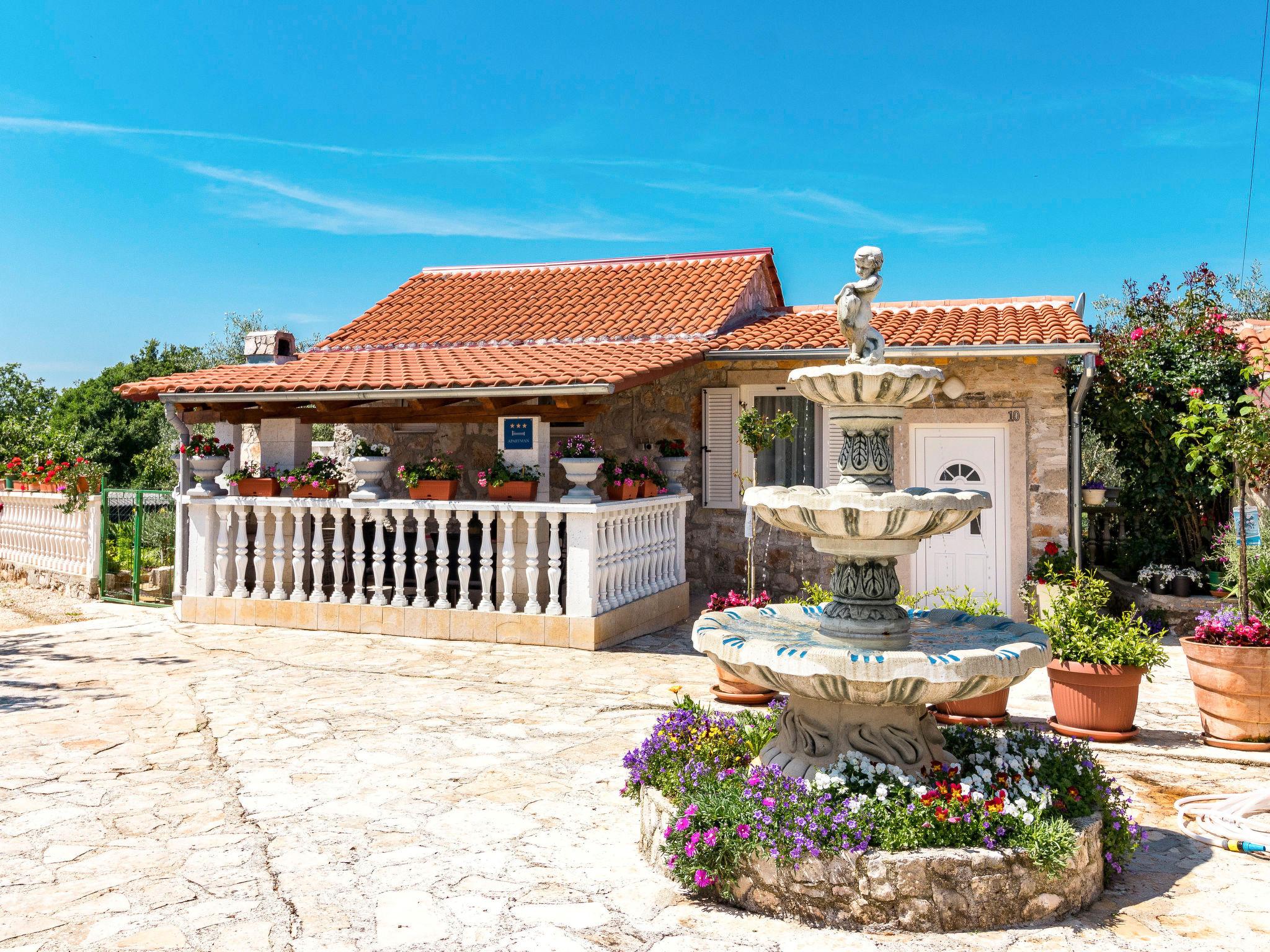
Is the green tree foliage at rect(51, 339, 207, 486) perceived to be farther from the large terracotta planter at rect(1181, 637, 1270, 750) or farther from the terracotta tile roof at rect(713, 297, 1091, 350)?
the large terracotta planter at rect(1181, 637, 1270, 750)

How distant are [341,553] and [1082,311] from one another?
8.63 m

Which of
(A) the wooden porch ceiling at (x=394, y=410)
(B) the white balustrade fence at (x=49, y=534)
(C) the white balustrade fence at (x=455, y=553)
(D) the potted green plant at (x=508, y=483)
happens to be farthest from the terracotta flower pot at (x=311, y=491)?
(B) the white balustrade fence at (x=49, y=534)

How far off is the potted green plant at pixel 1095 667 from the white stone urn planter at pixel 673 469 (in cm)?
492

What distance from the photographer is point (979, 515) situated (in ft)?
32.0

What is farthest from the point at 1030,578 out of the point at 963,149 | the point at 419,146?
the point at 419,146

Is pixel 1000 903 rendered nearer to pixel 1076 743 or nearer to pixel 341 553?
pixel 1076 743

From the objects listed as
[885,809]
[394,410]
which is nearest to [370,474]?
[394,410]

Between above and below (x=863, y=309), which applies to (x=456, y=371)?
above

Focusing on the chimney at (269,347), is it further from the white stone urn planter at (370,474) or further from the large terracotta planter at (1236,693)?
the large terracotta planter at (1236,693)

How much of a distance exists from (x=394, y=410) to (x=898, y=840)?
7.59 m

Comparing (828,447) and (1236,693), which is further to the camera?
(828,447)

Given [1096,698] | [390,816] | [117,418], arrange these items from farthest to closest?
[117,418], [1096,698], [390,816]

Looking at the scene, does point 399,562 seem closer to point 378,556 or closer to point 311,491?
point 378,556

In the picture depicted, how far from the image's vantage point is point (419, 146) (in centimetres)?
1720
